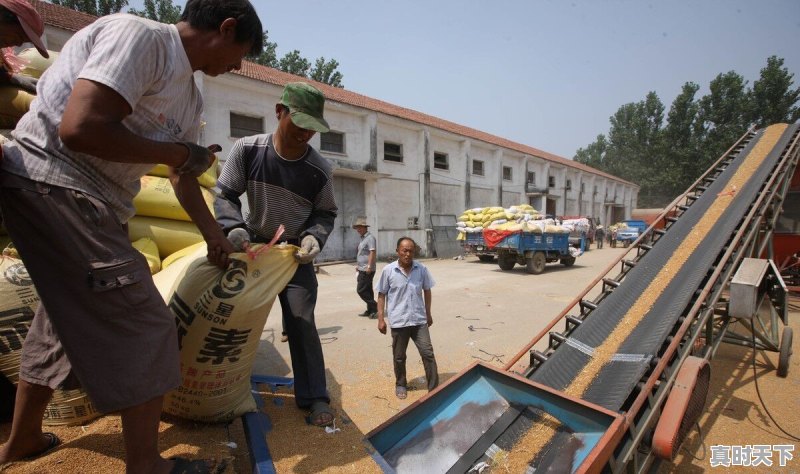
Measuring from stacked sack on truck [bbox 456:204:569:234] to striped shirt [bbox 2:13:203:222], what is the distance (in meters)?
10.4

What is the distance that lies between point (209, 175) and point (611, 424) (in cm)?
361

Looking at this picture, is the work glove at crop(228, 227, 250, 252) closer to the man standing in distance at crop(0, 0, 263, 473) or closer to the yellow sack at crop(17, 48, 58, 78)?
the man standing in distance at crop(0, 0, 263, 473)

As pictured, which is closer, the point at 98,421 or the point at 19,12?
the point at 19,12

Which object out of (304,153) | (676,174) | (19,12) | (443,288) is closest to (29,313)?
(19,12)

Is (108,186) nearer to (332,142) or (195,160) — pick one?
(195,160)

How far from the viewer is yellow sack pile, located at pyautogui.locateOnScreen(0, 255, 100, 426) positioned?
186 centimetres

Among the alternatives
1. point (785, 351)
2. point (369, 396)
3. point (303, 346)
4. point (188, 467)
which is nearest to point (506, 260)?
point (785, 351)

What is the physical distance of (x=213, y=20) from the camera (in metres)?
1.36

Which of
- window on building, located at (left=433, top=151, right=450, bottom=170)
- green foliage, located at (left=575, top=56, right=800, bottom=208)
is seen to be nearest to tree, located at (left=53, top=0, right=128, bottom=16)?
window on building, located at (left=433, top=151, right=450, bottom=170)

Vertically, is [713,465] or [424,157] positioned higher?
[424,157]

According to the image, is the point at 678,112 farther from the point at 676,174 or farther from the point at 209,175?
the point at 209,175

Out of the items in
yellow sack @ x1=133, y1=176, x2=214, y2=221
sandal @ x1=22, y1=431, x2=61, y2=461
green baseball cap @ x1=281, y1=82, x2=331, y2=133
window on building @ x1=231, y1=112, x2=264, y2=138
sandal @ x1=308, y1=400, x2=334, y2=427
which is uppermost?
window on building @ x1=231, y1=112, x2=264, y2=138

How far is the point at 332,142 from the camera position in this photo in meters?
13.9

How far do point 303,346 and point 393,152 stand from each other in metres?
14.7
